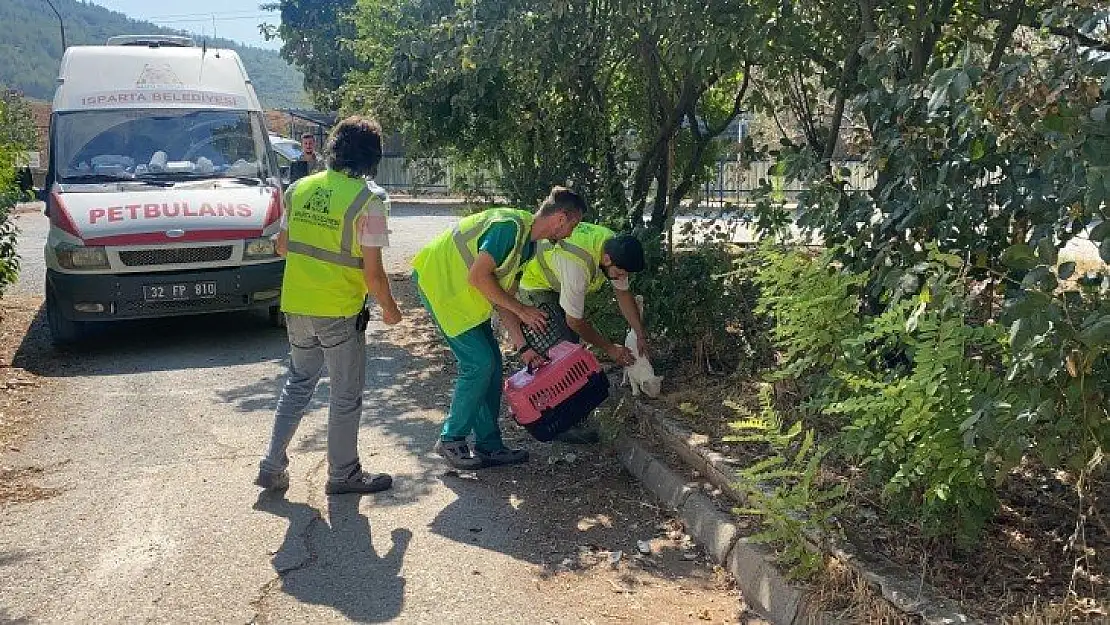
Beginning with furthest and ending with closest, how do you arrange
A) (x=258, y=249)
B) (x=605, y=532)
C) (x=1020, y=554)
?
1. (x=258, y=249)
2. (x=605, y=532)
3. (x=1020, y=554)

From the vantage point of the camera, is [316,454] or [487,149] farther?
[487,149]

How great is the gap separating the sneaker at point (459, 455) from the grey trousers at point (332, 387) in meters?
0.61

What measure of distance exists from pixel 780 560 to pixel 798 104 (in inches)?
146

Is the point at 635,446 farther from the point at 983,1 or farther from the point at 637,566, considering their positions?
the point at 983,1

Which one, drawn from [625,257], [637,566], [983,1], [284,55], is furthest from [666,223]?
[284,55]

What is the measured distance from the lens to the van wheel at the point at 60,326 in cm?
870

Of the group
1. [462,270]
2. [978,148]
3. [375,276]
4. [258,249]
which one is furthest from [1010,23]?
[258,249]

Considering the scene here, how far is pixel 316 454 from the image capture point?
19.7ft

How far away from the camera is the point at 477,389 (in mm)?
5633

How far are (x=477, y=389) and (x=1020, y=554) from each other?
2819mm

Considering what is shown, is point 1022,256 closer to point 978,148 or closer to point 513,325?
point 978,148

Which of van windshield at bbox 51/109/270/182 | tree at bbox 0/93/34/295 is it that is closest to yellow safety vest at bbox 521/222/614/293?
van windshield at bbox 51/109/270/182

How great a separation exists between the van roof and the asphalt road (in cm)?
325

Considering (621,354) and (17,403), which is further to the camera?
(17,403)
